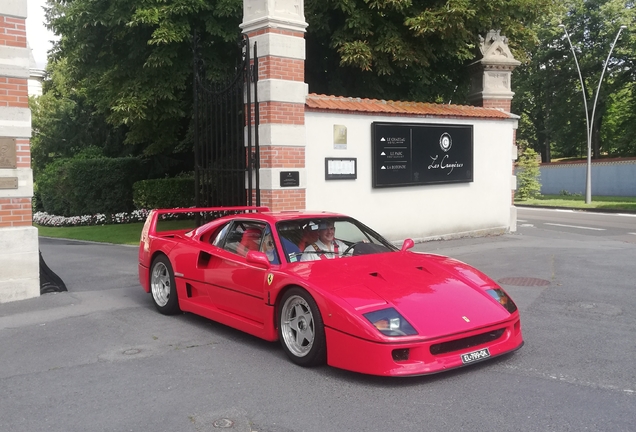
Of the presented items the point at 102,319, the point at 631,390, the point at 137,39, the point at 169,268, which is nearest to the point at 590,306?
the point at 631,390

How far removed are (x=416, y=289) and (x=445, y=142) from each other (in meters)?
9.33

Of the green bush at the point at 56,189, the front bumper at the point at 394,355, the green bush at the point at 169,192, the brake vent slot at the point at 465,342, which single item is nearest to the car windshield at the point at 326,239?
the front bumper at the point at 394,355

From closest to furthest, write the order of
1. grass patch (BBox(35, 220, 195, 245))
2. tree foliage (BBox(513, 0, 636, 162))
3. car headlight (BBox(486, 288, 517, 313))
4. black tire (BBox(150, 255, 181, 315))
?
car headlight (BBox(486, 288, 517, 313))
black tire (BBox(150, 255, 181, 315))
grass patch (BBox(35, 220, 195, 245))
tree foliage (BBox(513, 0, 636, 162))

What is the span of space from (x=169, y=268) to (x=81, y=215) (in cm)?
1917

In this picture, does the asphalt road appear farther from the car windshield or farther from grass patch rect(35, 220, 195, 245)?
grass patch rect(35, 220, 195, 245)

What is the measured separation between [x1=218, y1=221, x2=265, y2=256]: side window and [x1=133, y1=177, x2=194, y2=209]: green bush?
54.8 feet

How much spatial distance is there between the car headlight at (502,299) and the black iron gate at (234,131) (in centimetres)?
625

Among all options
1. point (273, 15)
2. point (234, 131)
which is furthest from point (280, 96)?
point (234, 131)

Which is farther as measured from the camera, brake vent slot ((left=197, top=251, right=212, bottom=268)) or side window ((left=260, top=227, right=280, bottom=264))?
brake vent slot ((left=197, top=251, right=212, bottom=268))

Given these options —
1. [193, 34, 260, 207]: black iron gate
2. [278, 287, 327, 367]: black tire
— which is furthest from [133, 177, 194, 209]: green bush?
[278, 287, 327, 367]: black tire

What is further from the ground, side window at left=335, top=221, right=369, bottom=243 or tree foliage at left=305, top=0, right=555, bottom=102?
tree foliage at left=305, top=0, right=555, bottom=102

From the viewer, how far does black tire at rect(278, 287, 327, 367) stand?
5414 millimetres

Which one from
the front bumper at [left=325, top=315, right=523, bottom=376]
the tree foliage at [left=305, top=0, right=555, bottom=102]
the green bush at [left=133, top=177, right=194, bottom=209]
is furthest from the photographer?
the green bush at [left=133, top=177, right=194, bottom=209]

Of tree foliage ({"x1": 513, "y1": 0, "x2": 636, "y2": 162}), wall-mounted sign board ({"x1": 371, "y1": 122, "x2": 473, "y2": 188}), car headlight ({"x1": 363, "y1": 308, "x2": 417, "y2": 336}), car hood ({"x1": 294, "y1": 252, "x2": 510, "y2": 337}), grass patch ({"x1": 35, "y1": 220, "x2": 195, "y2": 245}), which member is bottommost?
grass patch ({"x1": 35, "y1": 220, "x2": 195, "y2": 245})
